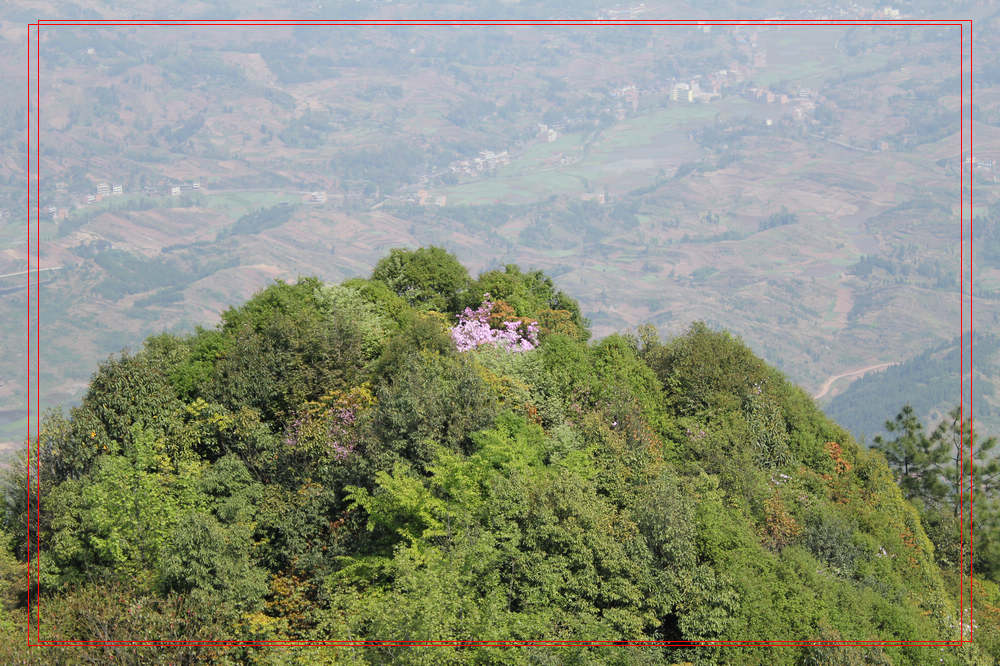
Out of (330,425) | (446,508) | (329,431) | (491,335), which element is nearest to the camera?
(446,508)

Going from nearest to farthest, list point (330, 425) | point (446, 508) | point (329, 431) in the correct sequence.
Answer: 1. point (446, 508)
2. point (329, 431)
3. point (330, 425)

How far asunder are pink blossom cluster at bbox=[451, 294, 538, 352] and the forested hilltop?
238 millimetres

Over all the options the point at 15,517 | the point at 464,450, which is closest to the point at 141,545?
the point at 15,517

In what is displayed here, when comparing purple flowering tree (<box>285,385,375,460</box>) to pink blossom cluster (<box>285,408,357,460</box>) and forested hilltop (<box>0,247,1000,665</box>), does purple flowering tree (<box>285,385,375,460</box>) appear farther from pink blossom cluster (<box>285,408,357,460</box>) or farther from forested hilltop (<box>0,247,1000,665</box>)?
forested hilltop (<box>0,247,1000,665</box>)

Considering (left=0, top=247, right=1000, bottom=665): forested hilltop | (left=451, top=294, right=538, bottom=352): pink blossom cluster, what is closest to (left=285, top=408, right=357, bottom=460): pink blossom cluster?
(left=0, top=247, right=1000, bottom=665): forested hilltop

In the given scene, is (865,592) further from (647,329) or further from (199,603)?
(199,603)

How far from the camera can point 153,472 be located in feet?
132

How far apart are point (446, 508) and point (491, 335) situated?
18.1 meters

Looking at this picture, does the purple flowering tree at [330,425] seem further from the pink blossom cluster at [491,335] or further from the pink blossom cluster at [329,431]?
the pink blossom cluster at [491,335]

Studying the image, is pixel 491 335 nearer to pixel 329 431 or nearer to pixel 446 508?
pixel 329 431

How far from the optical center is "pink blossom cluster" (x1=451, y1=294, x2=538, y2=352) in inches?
1950

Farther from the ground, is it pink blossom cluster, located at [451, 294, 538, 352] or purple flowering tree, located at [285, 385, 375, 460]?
pink blossom cluster, located at [451, 294, 538, 352]

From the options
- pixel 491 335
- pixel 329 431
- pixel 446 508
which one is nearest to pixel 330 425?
pixel 329 431

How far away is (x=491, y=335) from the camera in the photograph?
166 feet
